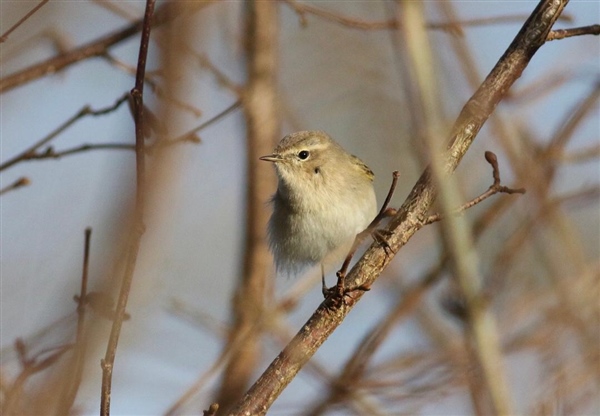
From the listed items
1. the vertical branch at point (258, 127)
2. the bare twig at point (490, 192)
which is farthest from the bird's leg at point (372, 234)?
the vertical branch at point (258, 127)

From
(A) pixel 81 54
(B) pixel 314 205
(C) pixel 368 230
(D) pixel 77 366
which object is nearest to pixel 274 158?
(B) pixel 314 205

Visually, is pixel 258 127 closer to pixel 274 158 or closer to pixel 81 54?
pixel 274 158

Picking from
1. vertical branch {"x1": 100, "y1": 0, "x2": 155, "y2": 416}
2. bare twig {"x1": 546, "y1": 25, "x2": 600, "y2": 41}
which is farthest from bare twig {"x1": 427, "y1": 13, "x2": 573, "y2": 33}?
vertical branch {"x1": 100, "y1": 0, "x2": 155, "y2": 416}

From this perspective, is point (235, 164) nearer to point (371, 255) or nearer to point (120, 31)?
point (120, 31)

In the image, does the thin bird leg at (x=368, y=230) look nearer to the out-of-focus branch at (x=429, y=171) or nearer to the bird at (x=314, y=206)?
the out-of-focus branch at (x=429, y=171)

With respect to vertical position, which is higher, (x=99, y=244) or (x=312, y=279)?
(x=312, y=279)

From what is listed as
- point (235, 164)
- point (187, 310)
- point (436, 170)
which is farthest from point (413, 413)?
point (235, 164)
